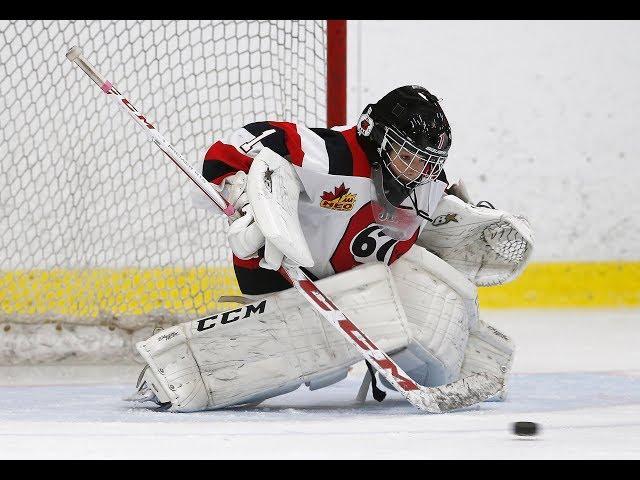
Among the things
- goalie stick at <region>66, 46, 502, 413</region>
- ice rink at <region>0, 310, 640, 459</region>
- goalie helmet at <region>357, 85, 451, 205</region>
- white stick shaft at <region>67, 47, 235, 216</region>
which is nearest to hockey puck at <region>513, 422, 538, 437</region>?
ice rink at <region>0, 310, 640, 459</region>

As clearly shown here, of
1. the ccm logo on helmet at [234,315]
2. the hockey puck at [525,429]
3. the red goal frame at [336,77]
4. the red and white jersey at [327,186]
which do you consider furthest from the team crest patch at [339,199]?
the red goal frame at [336,77]

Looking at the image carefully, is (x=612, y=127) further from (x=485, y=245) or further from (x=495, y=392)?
(x=495, y=392)

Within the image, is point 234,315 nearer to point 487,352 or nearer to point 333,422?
point 333,422

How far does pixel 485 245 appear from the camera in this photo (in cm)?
304

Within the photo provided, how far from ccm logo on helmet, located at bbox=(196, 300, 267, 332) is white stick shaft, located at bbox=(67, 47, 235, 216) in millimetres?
203

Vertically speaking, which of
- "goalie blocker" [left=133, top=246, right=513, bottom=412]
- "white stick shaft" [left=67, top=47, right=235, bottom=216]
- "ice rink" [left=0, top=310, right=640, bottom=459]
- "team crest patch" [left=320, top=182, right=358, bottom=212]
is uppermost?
"white stick shaft" [left=67, top=47, right=235, bottom=216]

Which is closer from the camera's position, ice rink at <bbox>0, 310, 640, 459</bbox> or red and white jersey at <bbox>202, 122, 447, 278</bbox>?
ice rink at <bbox>0, 310, 640, 459</bbox>

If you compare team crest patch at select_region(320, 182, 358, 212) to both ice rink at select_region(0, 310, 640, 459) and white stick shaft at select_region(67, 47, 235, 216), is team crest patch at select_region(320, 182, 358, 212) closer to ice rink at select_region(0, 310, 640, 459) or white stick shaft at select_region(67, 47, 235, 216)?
white stick shaft at select_region(67, 47, 235, 216)

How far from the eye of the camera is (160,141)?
9.51ft

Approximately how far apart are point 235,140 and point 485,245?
690mm

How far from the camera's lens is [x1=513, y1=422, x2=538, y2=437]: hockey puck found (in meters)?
2.22

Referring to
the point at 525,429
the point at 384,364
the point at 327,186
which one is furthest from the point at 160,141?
the point at 525,429

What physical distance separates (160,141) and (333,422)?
83 cm

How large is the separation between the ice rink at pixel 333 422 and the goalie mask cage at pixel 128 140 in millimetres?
357
